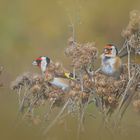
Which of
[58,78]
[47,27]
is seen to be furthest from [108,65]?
[47,27]

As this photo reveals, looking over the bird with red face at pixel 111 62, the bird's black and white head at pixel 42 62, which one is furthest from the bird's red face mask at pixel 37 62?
the bird with red face at pixel 111 62

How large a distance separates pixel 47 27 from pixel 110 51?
298mm

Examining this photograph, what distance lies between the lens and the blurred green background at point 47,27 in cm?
273

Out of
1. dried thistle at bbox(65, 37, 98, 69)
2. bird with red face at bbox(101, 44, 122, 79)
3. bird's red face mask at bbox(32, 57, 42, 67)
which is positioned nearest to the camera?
dried thistle at bbox(65, 37, 98, 69)

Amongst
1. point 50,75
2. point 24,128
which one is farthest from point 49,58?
point 24,128

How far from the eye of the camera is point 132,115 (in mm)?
2584

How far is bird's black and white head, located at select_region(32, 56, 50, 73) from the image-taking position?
2.65 meters

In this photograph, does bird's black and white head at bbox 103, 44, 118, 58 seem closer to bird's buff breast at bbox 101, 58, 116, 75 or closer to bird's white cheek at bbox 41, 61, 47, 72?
→ bird's buff breast at bbox 101, 58, 116, 75

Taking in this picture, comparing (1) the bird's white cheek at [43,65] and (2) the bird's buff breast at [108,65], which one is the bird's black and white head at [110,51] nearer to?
(2) the bird's buff breast at [108,65]

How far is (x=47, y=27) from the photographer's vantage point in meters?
2.78

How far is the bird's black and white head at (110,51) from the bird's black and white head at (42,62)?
235 millimetres

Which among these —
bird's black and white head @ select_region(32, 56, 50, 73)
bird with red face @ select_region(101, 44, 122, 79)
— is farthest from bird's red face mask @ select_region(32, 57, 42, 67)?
bird with red face @ select_region(101, 44, 122, 79)

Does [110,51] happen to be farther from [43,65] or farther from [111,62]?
[43,65]

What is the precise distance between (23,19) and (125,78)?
0.58 metres
